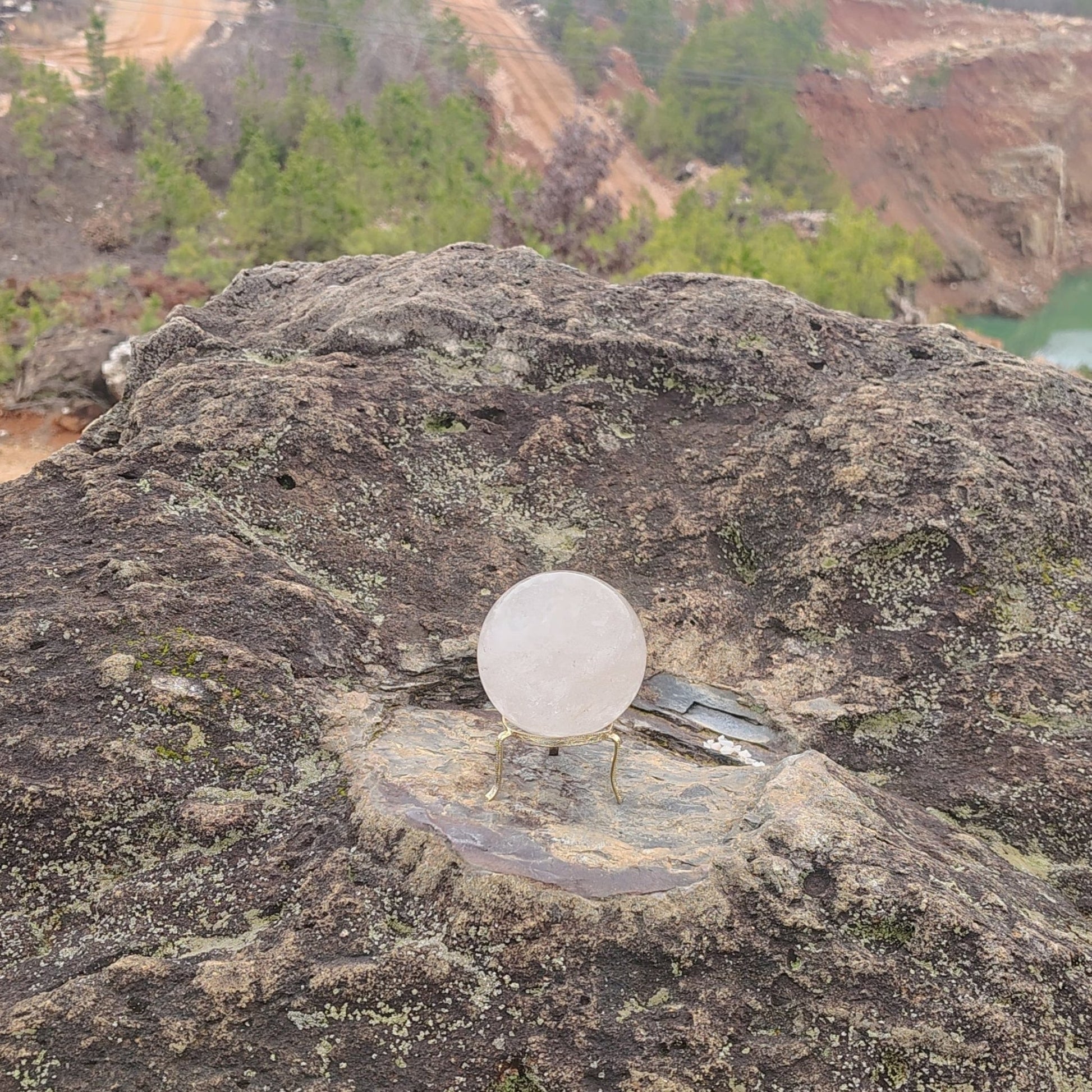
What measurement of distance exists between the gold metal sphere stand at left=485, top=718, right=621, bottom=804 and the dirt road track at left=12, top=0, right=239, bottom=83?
938 inches

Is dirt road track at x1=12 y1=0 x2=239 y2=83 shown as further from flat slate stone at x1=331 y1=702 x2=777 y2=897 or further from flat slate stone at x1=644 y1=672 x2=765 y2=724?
flat slate stone at x1=331 y1=702 x2=777 y2=897

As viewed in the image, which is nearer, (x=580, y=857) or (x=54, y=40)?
(x=580, y=857)

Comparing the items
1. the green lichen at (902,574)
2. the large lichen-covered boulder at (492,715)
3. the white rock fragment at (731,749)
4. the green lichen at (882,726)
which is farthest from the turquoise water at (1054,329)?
the white rock fragment at (731,749)

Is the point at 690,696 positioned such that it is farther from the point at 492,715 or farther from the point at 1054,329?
the point at 1054,329

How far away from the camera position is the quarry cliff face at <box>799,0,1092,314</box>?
28297mm

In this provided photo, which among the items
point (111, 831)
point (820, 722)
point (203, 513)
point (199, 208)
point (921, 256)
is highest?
point (203, 513)

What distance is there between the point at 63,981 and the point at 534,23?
110 ft

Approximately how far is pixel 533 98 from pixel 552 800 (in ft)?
92.9

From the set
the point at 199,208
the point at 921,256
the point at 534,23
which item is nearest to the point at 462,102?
the point at 199,208

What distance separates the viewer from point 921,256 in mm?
20344

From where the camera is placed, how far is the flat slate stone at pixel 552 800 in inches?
81.2

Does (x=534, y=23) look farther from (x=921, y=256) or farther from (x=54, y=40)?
(x=921, y=256)

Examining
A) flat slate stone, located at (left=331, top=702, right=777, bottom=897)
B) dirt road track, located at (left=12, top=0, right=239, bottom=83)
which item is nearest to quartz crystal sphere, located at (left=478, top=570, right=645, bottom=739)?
flat slate stone, located at (left=331, top=702, right=777, bottom=897)

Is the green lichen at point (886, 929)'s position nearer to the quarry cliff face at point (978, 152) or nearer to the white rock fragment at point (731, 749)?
the white rock fragment at point (731, 749)
